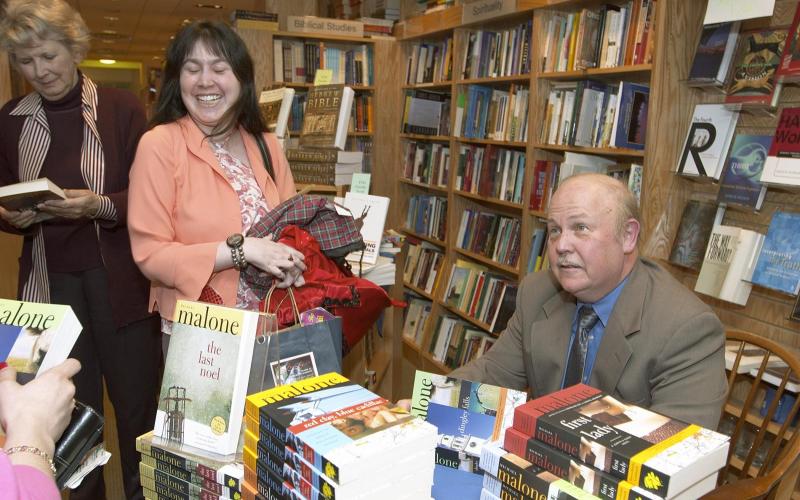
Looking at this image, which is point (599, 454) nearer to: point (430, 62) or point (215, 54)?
point (215, 54)

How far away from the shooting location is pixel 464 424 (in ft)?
3.95

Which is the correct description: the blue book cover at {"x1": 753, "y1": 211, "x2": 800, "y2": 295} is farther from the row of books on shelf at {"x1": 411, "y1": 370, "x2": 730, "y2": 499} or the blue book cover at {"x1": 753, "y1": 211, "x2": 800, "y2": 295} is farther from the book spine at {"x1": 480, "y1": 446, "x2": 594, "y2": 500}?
the book spine at {"x1": 480, "y1": 446, "x2": 594, "y2": 500}

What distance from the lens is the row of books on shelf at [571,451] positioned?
891mm

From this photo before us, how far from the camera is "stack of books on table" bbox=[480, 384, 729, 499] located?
0.88 metres

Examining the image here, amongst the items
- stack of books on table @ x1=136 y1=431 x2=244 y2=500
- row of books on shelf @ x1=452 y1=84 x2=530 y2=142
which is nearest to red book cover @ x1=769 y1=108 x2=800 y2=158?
row of books on shelf @ x1=452 y1=84 x2=530 y2=142

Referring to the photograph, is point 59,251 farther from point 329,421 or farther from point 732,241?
point 732,241

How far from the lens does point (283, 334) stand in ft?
3.95

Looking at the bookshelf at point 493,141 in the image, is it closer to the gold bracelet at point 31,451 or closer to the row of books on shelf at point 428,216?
the row of books on shelf at point 428,216

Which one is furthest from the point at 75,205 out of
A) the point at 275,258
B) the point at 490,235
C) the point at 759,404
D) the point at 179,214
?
the point at 490,235

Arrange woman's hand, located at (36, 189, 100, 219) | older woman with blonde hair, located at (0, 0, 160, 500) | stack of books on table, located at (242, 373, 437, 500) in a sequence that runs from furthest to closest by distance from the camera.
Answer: older woman with blonde hair, located at (0, 0, 160, 500) → woman's hand, located at (36, 189, 100, 219) → stack of books on table, located at (242, 373, 437, 500)

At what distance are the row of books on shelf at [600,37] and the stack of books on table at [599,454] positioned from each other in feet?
7.07

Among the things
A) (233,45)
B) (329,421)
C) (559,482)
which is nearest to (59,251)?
Answer: (233,45)

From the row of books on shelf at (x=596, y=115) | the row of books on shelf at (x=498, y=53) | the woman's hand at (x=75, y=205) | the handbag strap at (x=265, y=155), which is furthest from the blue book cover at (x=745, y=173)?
the woman's hand at (x=75, y=205)

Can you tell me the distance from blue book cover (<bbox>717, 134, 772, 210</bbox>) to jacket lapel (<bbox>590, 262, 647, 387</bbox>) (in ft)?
3.36
